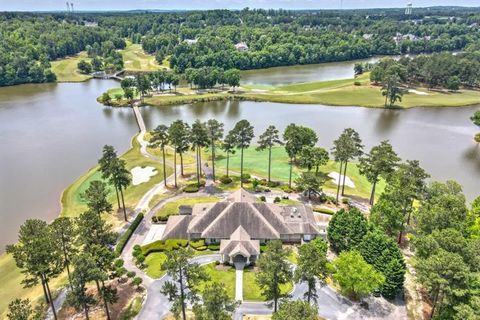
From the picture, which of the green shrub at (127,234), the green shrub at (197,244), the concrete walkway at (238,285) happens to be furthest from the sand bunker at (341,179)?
the green shrub at (127,234)

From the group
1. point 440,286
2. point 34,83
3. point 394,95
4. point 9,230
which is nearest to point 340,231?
point 440,286

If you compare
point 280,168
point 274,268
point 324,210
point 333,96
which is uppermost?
point 274,268

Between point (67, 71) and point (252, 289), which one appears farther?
point (67, 71)

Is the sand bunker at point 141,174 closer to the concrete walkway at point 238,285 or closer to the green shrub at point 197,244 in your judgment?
the green shrub at point 197,244

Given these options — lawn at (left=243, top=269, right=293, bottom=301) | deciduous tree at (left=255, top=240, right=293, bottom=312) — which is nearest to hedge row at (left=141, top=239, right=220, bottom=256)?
lawn at (left=243, top=269, right=293, bottom=301)

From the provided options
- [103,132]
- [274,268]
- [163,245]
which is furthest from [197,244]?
[103,132]

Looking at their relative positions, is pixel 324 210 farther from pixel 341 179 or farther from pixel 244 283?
pixel 244 283
